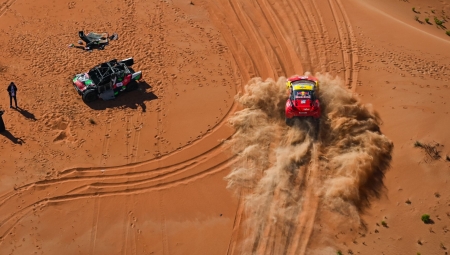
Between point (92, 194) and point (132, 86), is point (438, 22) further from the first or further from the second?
point (92, 194)

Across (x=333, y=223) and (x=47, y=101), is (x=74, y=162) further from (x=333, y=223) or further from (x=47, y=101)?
(x=333, y=223)

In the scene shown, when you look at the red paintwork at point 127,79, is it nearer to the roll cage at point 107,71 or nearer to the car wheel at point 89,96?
the roll cage at point 107,71

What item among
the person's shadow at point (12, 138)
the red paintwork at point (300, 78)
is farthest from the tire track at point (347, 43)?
the person's shadow at point (12, 138)

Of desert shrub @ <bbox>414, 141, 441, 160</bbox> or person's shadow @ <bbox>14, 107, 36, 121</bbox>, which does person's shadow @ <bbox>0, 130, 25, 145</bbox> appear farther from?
desert shrub @ <bbox>414, 141, 441, 160</bbox>

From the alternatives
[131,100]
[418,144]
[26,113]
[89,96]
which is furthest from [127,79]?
[418,144]

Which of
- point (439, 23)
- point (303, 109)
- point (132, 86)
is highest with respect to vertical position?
point (132, 86)

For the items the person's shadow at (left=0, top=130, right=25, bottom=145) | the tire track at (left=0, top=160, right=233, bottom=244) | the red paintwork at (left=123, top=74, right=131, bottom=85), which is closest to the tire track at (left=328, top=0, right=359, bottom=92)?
the tire track at (left=0, top=160, right=233, bottom=244)

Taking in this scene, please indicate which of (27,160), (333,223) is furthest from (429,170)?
(27,160)
